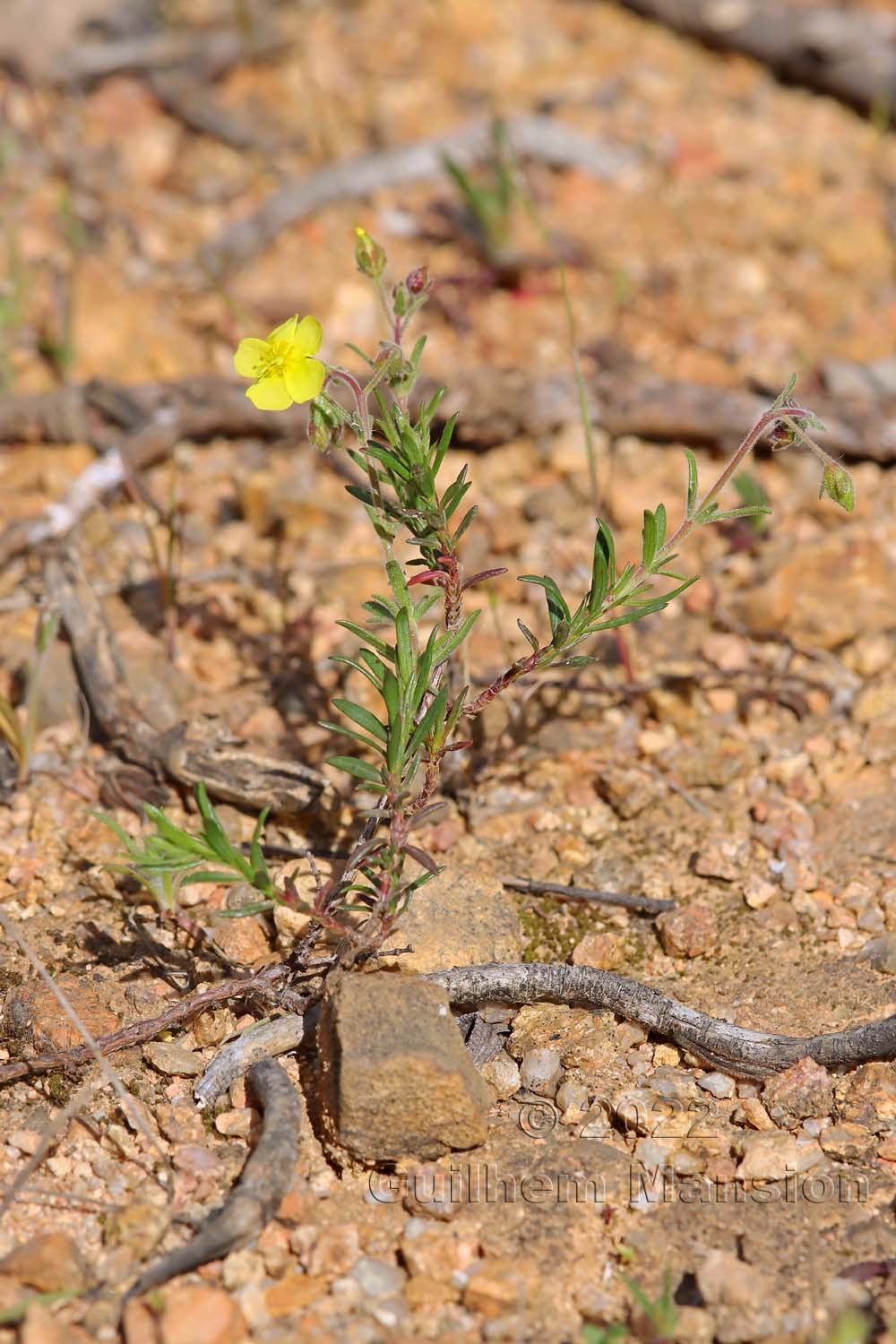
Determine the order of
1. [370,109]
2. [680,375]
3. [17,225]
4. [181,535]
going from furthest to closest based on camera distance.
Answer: [370,109] < [17,225] < [680,375] < [181,535]

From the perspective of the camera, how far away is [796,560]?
4.09 metres

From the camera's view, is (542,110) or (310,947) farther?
(542,110)

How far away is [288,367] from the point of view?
263cm

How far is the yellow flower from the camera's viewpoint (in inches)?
102

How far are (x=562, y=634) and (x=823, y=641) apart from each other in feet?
5.00

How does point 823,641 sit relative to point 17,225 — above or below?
below

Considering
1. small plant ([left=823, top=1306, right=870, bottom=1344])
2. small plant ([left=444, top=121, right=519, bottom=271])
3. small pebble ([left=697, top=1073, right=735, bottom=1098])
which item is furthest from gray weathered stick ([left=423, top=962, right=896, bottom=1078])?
small plant ([left=444, top=121, right=519, bottom=271])

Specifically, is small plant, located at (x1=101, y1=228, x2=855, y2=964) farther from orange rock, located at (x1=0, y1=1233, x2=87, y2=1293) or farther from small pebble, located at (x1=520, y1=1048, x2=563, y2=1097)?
orange rock, located at (x1=0, y1=1233, x2=87, y2=1293)

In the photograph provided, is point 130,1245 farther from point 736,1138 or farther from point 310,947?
point 736,1138

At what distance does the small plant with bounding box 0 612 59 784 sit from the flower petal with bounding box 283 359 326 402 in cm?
117

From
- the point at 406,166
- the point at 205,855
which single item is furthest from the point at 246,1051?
the point at 406,166

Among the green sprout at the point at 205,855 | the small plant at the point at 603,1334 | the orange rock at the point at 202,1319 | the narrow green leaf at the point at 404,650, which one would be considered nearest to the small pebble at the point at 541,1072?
the small plant at the point at 603,1334

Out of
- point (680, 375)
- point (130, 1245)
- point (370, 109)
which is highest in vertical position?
point (370, 109)

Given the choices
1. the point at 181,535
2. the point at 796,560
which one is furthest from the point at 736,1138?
the point at 181,535
